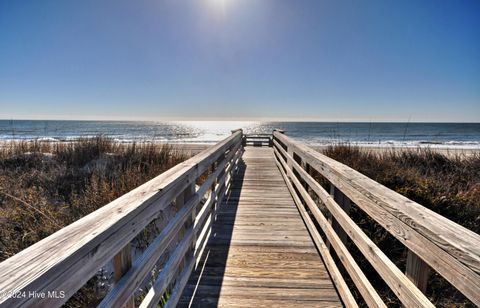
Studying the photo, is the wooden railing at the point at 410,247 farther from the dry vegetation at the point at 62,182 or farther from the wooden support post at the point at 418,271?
the dry vegetation at the point at 62,182

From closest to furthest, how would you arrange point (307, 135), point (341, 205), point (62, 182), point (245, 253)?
1. point (341, 205)
2. point (245, 253)
3. point (62, 182)
4. point (307, 135)

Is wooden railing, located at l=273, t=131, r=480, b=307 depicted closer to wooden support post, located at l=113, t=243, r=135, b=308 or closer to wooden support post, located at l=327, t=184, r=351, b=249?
wooden support post, located at l=327, t=184, r=351, b=249

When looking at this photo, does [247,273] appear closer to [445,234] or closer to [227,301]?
[227,301]

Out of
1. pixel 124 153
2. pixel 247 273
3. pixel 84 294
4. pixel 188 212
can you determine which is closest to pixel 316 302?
pixel 247 273

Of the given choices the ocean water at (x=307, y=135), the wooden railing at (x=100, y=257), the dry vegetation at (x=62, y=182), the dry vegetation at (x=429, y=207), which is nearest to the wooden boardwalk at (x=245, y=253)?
the wooden railing at (x=100, y=257)

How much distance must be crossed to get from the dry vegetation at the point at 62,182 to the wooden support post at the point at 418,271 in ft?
8.47

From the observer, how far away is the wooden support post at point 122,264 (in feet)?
3.49

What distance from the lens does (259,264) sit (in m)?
2.46

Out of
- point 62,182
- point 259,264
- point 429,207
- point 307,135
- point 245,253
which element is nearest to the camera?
point 259,264

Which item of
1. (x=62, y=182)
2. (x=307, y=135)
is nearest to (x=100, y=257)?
(x=62, y=182)

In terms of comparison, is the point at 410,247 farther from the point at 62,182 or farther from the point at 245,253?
the point at 62,182

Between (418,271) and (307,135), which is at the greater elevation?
(307,135)

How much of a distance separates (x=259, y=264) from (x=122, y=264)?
65.9 inches

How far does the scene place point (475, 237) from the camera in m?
0.85
